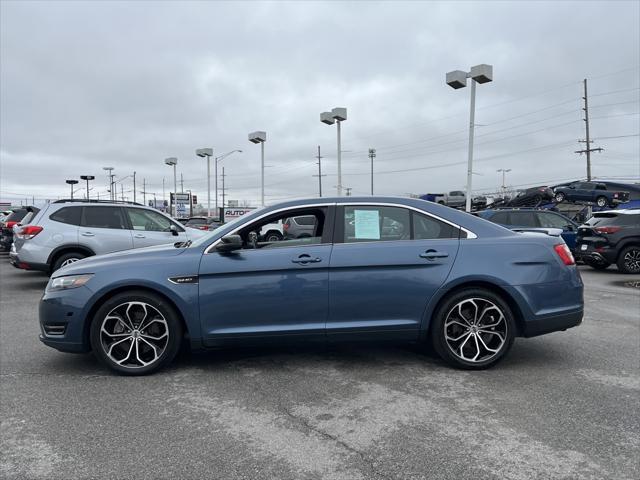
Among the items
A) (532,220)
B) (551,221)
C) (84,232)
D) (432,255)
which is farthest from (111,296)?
(551,221)

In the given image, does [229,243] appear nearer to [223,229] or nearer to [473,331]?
[223,229]

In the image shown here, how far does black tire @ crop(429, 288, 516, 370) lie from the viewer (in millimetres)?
4512

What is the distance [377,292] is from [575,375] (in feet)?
6.37

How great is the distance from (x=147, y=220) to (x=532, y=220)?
1013 centimetres

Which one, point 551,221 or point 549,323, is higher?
point 551,221

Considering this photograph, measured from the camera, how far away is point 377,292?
444cm

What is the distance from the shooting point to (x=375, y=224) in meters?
4.65

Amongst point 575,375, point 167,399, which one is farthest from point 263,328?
point 575,375

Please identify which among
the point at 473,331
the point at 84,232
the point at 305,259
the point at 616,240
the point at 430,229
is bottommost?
the point at 473,331

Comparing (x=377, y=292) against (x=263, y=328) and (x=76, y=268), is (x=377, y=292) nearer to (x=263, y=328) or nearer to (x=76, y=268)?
(x=263, y=328)

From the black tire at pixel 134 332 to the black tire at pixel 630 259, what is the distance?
12.1 metres

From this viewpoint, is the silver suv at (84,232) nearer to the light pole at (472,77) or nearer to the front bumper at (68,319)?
the front bumper at (68,319)

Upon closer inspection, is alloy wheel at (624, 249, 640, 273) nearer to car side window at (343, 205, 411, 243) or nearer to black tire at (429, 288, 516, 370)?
black tire at (429, 288, 516, 370)

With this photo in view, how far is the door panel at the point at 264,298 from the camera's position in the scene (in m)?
4.39
